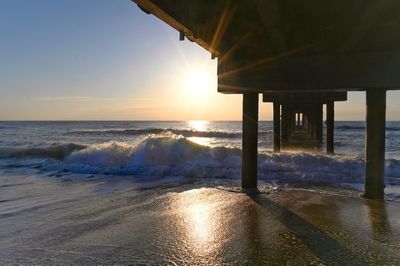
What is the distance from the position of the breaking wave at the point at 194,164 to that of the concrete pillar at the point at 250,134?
2994 millimetres

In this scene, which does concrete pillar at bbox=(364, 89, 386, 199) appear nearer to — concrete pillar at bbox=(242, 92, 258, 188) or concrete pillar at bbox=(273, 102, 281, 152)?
concrete pillar at bbox=(242, 92, 258, 188)

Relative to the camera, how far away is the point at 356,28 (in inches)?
197

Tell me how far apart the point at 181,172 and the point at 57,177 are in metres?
3.64

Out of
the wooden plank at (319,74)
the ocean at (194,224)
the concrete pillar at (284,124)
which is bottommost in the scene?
the ocean at (194,224)

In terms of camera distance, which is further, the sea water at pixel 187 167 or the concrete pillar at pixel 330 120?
the concrete pillar at pixel 330 120

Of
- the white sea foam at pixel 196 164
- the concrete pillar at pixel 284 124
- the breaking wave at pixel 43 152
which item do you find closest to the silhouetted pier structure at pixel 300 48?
the white sea foam at pixel 196 164

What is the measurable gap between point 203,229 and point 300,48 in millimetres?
3794

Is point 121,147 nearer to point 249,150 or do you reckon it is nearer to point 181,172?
point 181,172

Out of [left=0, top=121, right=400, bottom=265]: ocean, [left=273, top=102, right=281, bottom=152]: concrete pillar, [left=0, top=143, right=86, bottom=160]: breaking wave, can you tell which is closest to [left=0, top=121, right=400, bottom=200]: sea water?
[left=0, top=121, right=400, bottom=265]: ocean

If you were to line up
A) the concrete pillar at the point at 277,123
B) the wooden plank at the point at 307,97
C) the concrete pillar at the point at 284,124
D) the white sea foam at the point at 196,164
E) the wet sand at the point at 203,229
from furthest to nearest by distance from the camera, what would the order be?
1. the concrete pillar at the point at 284,124
2. the concrete pillar at the point at 277,123
3. the wooden plank at the point at 307,97
4. the white sea foam at the point at 196,164
5. the wet sand at the point at 203,229

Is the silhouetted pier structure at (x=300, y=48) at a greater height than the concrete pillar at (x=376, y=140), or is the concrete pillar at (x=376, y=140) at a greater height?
the silhouetted pier structure at (x=300, y=48)

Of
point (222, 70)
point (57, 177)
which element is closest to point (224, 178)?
point (222, 70)

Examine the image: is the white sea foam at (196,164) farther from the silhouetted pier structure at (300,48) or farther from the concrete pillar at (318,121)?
the concrete pillar at (318,121)

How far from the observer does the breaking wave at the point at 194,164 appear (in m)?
10.7
